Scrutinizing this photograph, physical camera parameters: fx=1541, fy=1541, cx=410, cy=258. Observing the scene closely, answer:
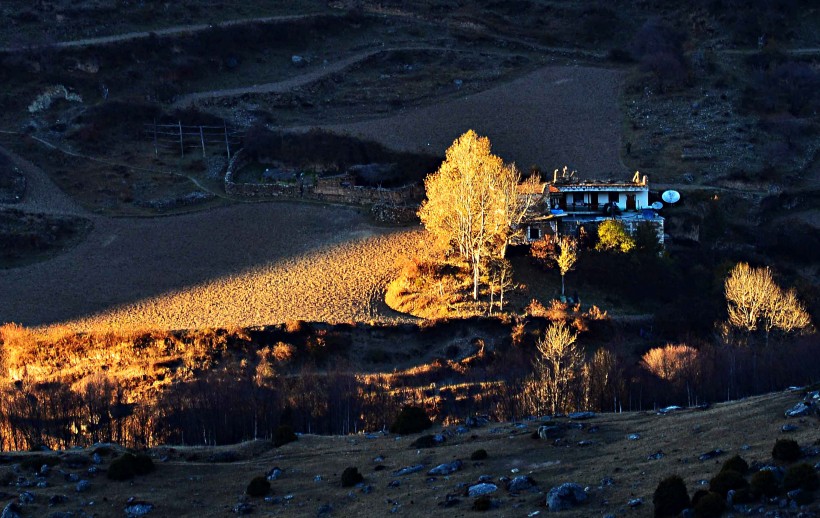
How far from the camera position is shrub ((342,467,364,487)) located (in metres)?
54.2

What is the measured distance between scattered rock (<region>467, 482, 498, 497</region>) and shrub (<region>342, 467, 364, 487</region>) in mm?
5357

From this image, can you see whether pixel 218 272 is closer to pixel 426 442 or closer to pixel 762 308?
pixel 762 308

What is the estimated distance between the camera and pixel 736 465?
46.3 meters

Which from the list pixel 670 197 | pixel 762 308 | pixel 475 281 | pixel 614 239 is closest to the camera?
pixel 762 308

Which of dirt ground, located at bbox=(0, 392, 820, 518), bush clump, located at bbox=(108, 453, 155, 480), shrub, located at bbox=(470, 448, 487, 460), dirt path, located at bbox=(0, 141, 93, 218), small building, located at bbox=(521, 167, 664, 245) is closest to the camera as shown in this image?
dirt ground, located at bbox=(0, 392, 820, 518)

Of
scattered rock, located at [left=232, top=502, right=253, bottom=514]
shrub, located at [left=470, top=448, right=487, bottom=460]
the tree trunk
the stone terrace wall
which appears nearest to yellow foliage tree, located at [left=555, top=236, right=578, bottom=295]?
the tree trunk

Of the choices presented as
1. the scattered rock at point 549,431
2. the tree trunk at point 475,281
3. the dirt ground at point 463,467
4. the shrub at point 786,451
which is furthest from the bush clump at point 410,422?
the shrub at point 786,451

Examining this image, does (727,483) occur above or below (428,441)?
below

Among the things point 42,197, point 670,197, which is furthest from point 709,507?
point 42,197

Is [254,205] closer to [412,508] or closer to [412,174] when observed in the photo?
[412,174]

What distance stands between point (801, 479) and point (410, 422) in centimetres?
2274

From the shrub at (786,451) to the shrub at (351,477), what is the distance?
15.0 meters

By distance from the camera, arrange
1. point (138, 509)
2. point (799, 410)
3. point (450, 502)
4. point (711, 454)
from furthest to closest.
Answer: point (138, 509), point (799, 410), point (711, 454), point (450, 502)

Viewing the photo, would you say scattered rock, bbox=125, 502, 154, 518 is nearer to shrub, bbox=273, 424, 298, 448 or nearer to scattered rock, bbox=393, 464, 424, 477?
scattered rock, bbox=393, 464, 424, 477
